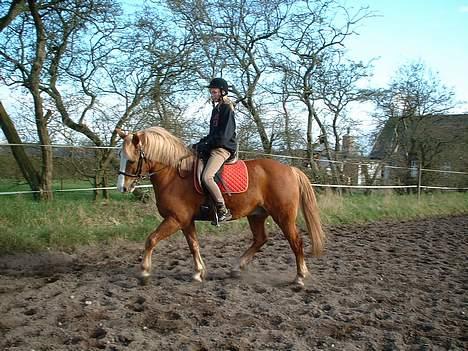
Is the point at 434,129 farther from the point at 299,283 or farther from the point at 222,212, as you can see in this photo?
the point at 222,212

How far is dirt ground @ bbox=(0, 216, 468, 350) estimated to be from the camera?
3652mm

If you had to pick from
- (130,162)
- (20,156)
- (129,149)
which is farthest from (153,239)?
(20,156)


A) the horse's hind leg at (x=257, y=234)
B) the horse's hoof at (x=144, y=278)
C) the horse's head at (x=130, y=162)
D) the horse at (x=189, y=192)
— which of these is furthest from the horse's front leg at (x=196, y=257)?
the horse's head at (x=130, y=162)

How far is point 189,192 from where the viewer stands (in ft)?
18.1

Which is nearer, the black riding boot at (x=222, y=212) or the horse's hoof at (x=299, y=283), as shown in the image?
the horse's hoof at (x=299, y=283)

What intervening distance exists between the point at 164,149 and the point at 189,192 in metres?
0.63

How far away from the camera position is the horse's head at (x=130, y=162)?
525cm

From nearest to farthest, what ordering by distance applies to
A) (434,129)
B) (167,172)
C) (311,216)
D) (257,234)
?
1. (167,172)
2. (311,216)
3. (257,234)
4. (434,129)

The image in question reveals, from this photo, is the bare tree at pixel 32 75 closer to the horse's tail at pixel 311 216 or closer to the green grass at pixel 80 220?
the green grass at pixel 80 220

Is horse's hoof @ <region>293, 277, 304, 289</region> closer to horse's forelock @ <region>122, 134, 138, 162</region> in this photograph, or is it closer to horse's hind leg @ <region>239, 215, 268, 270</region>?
horse's hind leg @ <region>239, 215, 268, 270</region>

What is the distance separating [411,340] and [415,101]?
2181 cm

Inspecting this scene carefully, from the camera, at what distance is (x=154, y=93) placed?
11773 millimetres

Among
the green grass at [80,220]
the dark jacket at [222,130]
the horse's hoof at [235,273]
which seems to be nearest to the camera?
the dark jacket at [222,130]

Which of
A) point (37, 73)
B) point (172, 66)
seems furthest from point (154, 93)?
point (37, 73)
